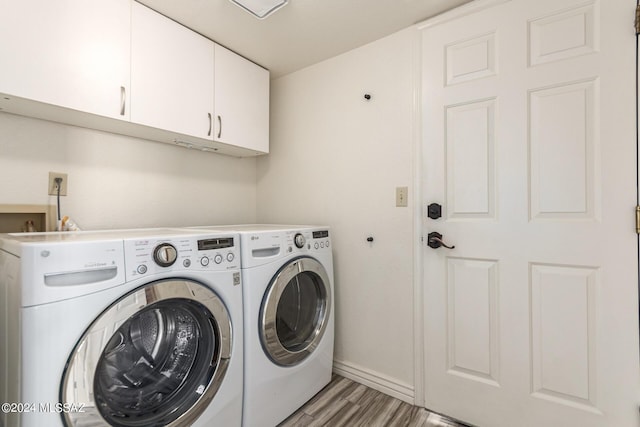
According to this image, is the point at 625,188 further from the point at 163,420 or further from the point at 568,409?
the point at 163,420

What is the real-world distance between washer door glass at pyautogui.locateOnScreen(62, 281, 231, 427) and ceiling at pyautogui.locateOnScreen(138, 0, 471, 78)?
4.58 ft

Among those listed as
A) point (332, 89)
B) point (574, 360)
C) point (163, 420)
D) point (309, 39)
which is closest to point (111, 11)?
point (309, 39)

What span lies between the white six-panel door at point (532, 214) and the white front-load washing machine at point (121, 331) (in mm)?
1097

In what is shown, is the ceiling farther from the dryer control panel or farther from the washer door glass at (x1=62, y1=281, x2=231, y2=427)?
the washer door glass at (x1=62, y1=281, x2=231, y2=427)

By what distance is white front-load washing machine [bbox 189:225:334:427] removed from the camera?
4.52 feet

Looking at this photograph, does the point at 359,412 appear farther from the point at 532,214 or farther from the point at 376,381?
the point at 532,214

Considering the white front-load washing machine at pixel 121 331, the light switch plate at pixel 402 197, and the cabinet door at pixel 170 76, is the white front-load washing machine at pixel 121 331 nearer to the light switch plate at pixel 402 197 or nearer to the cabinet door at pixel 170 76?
the cabinet door at pixel 170 76

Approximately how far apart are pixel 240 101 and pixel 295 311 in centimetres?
136

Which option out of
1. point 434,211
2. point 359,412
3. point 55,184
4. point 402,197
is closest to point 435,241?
point 434,211

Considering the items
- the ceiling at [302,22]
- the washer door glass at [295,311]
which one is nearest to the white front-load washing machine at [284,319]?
the washer door glass at [295,311]

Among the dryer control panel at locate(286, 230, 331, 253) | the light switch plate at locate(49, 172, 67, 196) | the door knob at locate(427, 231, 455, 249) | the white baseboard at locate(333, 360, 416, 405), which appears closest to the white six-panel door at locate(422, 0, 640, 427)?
the door knob at locate(427, 231, 455, 249)

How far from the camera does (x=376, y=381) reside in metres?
1.85

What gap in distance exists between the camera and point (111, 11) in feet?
4.54

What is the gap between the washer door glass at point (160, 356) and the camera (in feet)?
3.25
